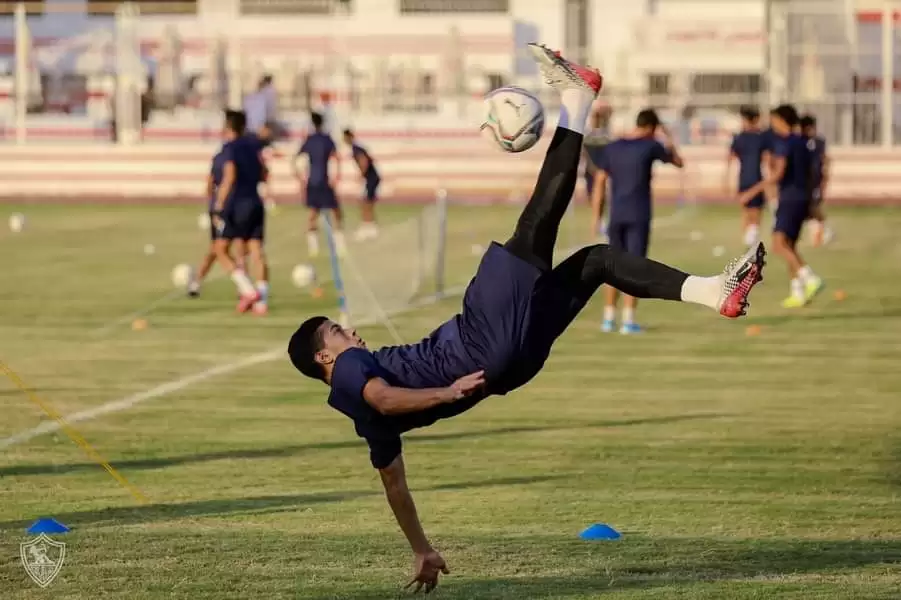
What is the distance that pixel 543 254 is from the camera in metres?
8.75

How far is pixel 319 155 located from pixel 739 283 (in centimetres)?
2120

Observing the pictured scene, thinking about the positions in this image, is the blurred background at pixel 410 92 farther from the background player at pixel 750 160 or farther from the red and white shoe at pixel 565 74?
the red and white shoe at pixel 565 74

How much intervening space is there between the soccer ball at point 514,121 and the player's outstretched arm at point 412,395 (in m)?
1.77

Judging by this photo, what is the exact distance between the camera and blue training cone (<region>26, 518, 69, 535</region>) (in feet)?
31.6

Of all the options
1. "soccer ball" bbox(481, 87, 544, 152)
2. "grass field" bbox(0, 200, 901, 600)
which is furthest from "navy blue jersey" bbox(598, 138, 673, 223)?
"soccer ball" bbox(481, 87, 544, 152)

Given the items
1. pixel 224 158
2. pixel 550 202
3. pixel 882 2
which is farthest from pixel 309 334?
pixel 882 2

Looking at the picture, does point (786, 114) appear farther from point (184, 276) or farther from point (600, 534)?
point (600, 534)

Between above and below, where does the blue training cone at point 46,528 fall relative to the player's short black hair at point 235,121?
below

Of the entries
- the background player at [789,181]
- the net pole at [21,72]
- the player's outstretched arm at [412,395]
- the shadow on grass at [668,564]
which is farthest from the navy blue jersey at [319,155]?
the player's outstretched arm at [412,395]

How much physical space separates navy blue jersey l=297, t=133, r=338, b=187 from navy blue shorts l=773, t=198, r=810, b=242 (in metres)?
10.3

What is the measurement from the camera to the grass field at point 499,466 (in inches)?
345

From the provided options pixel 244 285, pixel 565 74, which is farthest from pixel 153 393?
pixel 565 74

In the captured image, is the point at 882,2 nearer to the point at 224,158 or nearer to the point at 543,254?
the point at 224,158

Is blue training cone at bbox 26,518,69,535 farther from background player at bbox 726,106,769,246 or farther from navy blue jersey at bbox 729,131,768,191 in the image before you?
navy blue jersey at bbox 729,131,768,191
